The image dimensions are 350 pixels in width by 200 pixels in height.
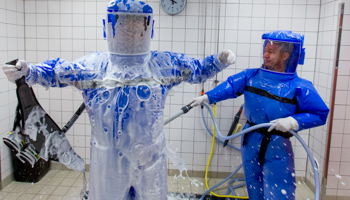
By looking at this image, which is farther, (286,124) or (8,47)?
(8,47)

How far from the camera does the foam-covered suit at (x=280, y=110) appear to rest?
1521 mm

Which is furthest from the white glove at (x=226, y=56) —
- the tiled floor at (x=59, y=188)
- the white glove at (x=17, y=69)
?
the tiled floor at (x=59, y=188)

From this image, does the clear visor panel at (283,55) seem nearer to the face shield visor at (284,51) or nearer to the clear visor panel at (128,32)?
the face shield visor at (284,51)

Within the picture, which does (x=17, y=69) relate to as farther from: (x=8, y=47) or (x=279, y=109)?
(x=279, y=109)

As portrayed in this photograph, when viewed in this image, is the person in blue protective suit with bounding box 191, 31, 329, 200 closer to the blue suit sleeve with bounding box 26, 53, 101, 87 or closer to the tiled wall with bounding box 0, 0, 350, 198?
the tiled wall with bounding box 0, 0, 350, 198

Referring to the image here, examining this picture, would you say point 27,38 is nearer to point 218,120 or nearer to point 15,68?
point 15,68

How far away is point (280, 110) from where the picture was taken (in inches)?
61.4

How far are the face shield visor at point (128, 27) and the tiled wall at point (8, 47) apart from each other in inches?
51.7

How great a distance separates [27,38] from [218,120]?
169 centimetres

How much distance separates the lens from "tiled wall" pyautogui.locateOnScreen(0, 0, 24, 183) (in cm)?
211

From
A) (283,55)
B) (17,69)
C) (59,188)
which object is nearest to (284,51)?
(283,55)

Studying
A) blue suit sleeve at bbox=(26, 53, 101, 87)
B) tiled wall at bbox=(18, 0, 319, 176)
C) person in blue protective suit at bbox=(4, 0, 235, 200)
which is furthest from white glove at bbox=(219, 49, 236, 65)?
tiled wall at bbox=(18, 0, 319, 176)

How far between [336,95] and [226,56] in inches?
34.9

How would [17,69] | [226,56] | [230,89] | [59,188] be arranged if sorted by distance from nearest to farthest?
1. [17,69]
2. [226,56]
3. [230,89]
4. [59,188]
